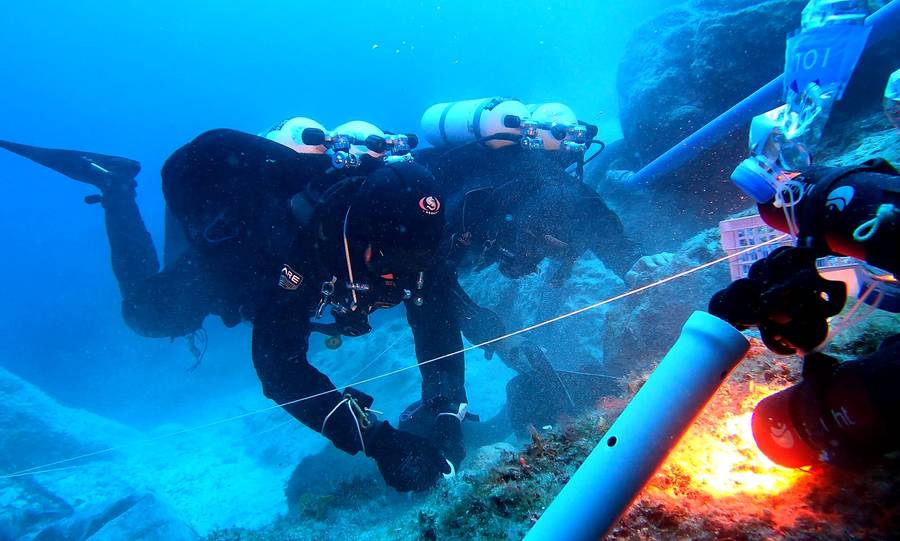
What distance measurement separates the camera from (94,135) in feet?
227

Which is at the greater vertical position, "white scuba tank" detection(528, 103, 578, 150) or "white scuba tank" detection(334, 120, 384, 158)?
"white scuba tank" detection(334, 120, 384, 158)

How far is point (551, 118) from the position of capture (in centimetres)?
577

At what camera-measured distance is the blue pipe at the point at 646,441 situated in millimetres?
995

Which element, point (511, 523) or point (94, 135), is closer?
point (511, 523)

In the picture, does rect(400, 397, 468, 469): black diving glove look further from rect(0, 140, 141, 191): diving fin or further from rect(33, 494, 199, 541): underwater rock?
rect(33, 494, 199, 541): underwater rock

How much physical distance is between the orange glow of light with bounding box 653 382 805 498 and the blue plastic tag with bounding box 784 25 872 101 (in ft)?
7.32

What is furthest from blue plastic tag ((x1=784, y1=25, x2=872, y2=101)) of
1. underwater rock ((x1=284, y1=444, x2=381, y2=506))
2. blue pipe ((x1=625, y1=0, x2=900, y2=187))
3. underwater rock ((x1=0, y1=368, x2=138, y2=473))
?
underwater rock ((x1=0, y1=368, x2=138, y2=473))

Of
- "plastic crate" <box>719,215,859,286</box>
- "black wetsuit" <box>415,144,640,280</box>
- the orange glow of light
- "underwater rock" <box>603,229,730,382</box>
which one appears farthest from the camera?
"black wetsuit" <box>415,144,640,280</box>

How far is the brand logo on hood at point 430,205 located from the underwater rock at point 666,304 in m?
2.89

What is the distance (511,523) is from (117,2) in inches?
4252

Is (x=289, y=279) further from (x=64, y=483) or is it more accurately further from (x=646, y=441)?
(x=64, y=483)

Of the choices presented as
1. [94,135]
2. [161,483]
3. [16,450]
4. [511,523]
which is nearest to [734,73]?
[511,523]

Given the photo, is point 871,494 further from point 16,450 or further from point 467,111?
point 16,450

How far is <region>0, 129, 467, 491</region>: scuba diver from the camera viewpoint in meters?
3.45
